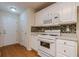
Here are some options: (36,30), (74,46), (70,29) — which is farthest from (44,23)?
(74,46)

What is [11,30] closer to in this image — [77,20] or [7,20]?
[7,20]

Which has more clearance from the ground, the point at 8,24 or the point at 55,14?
the point at 55,14

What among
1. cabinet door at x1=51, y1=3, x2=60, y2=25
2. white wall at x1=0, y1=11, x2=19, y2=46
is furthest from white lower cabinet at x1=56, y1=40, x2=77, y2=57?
white wall at x1=0, y1=11, x2=19, y2=46

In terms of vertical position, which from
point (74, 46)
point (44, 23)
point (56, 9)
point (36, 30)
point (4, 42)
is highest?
point (56, 9)

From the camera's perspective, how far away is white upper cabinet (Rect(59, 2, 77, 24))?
2045mm

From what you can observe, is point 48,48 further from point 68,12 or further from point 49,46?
point 68,12

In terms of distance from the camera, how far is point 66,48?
6.52 feet

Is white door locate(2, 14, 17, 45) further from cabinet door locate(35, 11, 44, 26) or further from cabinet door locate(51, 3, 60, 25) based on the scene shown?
cabinet door locate(51, 3, 60, 25)

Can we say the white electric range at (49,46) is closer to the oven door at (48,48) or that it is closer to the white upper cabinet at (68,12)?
the oven door at (48,48)

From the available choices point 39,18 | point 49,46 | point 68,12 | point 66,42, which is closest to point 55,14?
point 68,12

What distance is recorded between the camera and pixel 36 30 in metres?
4.33

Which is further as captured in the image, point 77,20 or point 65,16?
point 65,16

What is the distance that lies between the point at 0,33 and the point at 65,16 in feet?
12.4

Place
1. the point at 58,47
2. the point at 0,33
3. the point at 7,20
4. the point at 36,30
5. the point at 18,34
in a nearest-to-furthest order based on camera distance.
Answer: the point at 58,47
the point at 36,30
the point at 0,33
the point at 7,20
the point at 18,34
